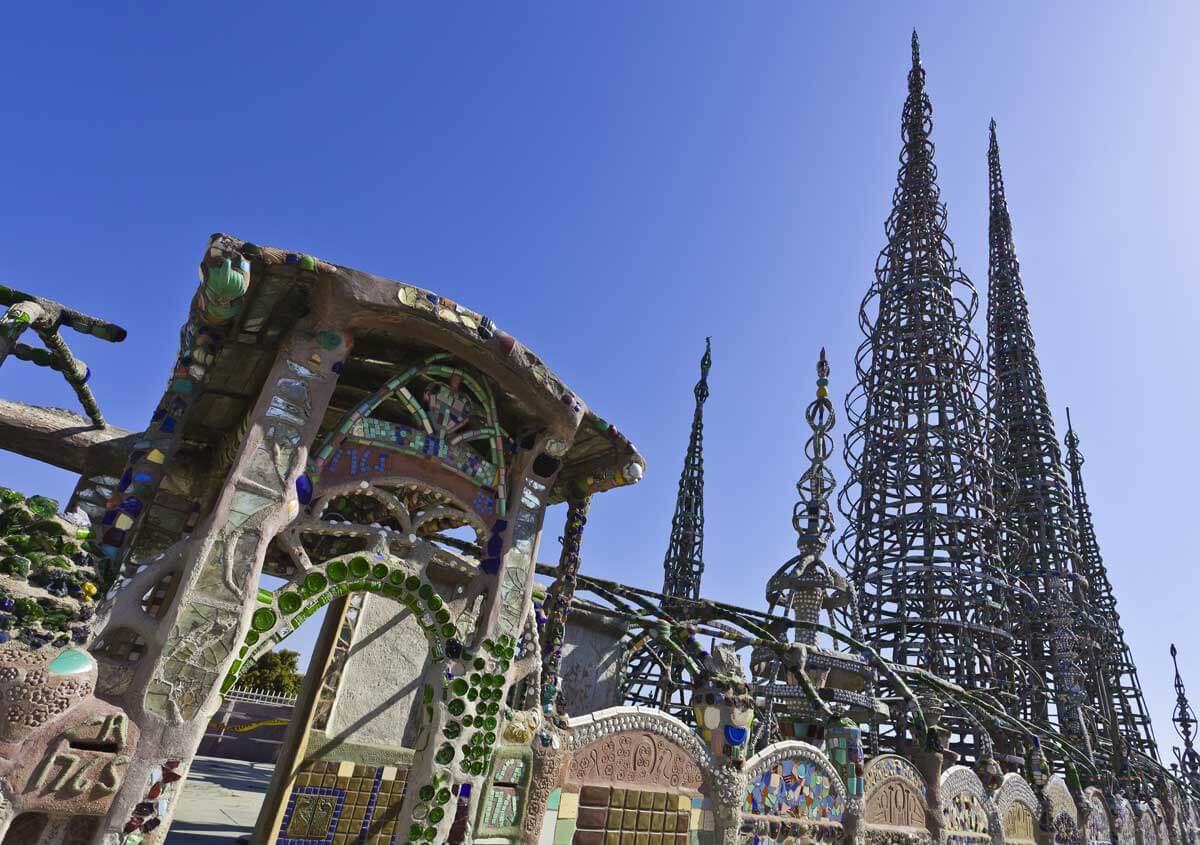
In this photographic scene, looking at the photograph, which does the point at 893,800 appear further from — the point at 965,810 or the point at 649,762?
the point at 649,762

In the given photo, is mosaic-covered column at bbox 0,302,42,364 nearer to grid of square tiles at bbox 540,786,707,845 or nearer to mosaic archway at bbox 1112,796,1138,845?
grid of square tiles at bbox 540,786,707,845

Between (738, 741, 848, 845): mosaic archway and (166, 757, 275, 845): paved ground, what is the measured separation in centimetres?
701

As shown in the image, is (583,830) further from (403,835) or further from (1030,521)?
(1030,521)

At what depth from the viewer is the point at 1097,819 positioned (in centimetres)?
1766

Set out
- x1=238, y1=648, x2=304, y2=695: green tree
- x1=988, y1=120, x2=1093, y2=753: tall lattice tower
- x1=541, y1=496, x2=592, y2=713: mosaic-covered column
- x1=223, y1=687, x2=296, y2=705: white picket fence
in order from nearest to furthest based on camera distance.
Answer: x1=541, y1=496, x2=592, y2=713: mosaic-covered column, x1=223, y1=687, x2=296, y2=705: white picket fence, x1=988, y1=120, x2=1093, y2=753: tall lattice tower, x1=238, y1=648, x2=304, y2=695: green tree

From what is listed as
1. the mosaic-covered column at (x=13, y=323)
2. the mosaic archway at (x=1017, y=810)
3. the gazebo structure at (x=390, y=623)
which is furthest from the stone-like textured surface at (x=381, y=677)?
the mosaic archway at (x=1017, y=810)

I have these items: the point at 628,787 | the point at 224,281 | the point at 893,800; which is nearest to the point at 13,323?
the point at 224,281

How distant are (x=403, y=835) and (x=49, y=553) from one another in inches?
158

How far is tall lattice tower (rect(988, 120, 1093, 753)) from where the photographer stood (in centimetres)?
3173

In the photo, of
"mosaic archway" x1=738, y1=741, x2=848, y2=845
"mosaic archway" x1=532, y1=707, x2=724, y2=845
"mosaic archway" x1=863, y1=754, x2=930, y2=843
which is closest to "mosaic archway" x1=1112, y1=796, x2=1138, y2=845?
"mosaic archway" x1=863, y1=754, x2=930, y2=843

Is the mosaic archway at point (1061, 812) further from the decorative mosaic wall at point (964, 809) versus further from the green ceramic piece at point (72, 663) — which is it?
the green ceramic piece at point (72, 663)

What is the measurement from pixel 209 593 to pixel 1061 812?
17804 mm

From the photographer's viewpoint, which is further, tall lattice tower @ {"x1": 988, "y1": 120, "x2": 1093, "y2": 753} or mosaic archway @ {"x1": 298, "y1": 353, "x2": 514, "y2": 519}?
tall lattice tower @ {"x1": 988, "y1": 120, "x2": 1093, "y2": 753}

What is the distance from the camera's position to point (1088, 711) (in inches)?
1276
